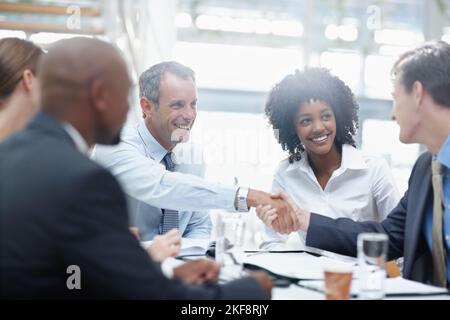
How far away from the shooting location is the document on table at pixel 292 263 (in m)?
1.69

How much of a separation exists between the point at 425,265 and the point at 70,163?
136cm

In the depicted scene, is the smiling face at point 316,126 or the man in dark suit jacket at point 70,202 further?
the smiling face at point 316,126

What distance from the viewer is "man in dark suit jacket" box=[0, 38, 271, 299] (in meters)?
1.00

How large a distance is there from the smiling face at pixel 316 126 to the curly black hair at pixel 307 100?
0.04 metres

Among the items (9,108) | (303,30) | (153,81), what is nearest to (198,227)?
(153,81)

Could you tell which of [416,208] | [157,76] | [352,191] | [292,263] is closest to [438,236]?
[416,208]

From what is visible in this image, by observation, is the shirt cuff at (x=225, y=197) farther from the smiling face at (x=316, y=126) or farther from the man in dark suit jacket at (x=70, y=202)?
the man in dark suit jacket at (x=70, y=202)

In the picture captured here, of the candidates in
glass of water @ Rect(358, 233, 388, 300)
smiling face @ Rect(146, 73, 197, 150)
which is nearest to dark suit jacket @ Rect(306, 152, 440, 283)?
glass of water @ Rect(358, 233, 388, 300)

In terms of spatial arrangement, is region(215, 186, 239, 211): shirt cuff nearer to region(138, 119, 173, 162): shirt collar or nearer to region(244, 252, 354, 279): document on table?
region(244, 252, 354, 279): document on table

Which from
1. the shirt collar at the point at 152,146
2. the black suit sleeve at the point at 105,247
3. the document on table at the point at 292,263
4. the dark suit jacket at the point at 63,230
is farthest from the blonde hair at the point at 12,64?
the black suit sleeve at the point at 105,247

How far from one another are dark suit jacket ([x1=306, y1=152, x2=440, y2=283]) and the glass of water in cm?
50

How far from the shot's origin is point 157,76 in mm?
2748

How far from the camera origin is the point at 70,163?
3.37 ft
